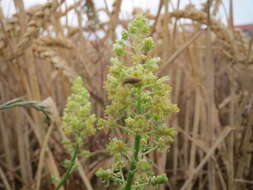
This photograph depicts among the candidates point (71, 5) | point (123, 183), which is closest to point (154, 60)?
point (123, 183)

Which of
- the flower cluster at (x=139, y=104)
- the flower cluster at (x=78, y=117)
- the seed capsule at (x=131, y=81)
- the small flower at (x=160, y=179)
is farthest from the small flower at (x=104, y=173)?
the flower cluster at (x=78, y=117)

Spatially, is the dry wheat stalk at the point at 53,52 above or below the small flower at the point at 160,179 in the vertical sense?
above

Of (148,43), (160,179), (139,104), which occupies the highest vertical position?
(148,43)

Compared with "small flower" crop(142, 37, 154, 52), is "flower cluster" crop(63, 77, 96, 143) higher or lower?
lower

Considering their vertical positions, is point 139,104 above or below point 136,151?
above

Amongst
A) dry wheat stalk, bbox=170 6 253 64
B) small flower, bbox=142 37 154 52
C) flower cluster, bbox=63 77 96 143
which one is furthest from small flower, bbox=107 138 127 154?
dry wheat stalk, bbox=170 6 253 64

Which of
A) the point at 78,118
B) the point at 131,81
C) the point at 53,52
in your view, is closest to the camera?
the point at 131,81

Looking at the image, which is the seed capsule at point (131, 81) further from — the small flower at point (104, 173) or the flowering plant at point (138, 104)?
the small flower at point (104, 173)

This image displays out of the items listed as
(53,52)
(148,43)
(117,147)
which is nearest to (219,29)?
(53,52)

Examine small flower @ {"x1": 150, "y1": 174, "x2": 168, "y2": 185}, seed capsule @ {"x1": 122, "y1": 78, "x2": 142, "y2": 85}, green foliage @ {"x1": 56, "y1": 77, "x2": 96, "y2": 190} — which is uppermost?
seed capsule @ {"x1": 122, "y1": 78, "x2": 142, "y2": 85}

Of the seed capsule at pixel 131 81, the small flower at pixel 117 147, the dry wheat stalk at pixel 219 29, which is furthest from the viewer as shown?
the dry wheat stalk at pixel 219 29

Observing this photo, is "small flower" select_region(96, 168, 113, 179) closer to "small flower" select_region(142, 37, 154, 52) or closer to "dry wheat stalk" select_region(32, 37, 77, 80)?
"small flower" select_region(142, 37, 154, 52)

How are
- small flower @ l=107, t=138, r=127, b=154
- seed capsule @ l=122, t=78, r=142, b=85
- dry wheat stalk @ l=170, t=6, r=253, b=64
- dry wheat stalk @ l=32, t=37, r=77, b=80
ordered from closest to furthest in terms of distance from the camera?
seed capsule @ l=122, t=78, r=142, b=85, small flower @ l=107, t=138, r=127, b=154, dry wheat stalk @ l=32, t=37, r=77, b=80, dry wheat stalk @ l=170, t=6, r=253, b=64

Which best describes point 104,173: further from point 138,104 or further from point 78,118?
point 78,118
